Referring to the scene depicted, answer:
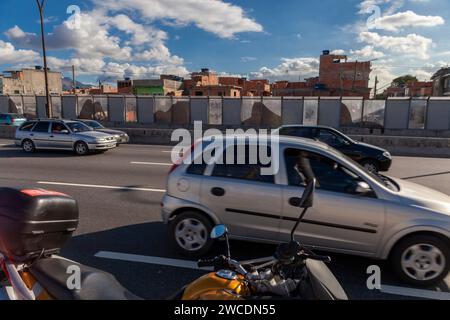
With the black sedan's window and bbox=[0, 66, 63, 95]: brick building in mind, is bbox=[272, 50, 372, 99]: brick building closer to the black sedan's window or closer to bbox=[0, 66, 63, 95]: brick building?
the black sedan's window

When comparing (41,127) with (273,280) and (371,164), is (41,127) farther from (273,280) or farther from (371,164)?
(273,280)

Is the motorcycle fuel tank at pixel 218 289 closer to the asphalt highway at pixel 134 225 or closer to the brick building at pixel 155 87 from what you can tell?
the asphalt highway at pixel 134 225

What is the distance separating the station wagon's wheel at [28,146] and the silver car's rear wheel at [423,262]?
1387 cm

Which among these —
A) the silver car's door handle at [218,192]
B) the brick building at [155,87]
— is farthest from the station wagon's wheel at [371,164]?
the brick building at [155,87]

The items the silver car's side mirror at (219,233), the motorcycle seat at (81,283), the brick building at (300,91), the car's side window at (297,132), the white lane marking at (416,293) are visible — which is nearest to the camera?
the motorcycle seat at (81,283)

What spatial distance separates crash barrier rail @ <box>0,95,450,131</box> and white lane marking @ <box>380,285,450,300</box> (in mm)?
21475

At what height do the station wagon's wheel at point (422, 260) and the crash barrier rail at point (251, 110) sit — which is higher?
the crash barrier rail at point (251, 110)

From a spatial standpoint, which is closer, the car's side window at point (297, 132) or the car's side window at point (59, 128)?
the car's side window at point (297, 132)

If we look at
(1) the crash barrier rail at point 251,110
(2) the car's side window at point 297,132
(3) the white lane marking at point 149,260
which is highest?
(1) the crash barrier rail at point 251,110

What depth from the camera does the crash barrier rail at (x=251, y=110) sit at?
22.0 meters
